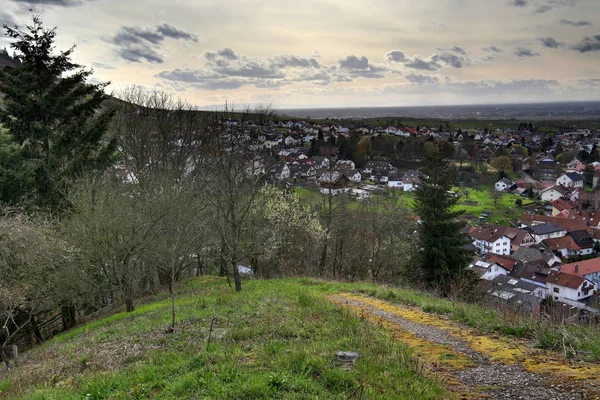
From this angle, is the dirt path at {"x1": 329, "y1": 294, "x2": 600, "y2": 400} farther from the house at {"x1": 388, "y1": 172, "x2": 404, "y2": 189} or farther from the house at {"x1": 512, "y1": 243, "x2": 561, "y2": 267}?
the house at {"x1": 388, "y1": 172, "x2": 404, "y2": 189}

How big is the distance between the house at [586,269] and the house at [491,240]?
344 inches

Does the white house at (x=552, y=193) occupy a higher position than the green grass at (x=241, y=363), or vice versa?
the green grass at (x=241, y=363)

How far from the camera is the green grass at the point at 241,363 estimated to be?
604 centimetres

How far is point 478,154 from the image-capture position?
114 metres

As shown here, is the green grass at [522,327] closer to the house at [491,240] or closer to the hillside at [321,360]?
the hillside at [321,360]

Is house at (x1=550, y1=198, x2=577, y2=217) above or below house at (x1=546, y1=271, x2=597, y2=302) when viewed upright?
above

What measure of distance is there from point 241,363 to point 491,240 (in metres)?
57.0

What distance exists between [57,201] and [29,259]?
6.09 meters

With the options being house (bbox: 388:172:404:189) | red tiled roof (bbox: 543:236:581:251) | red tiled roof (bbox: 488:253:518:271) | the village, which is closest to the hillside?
the village

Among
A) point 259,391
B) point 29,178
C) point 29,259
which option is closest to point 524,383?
point 259,391

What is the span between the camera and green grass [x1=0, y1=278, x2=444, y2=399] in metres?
6.04

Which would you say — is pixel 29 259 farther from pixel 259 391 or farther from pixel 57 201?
pixel 259 391

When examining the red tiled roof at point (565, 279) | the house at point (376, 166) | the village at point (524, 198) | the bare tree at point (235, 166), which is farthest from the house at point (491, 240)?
the bare tree at point (235, 166)

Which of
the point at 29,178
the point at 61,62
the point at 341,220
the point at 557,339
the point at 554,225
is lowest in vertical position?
the point at 554,225
